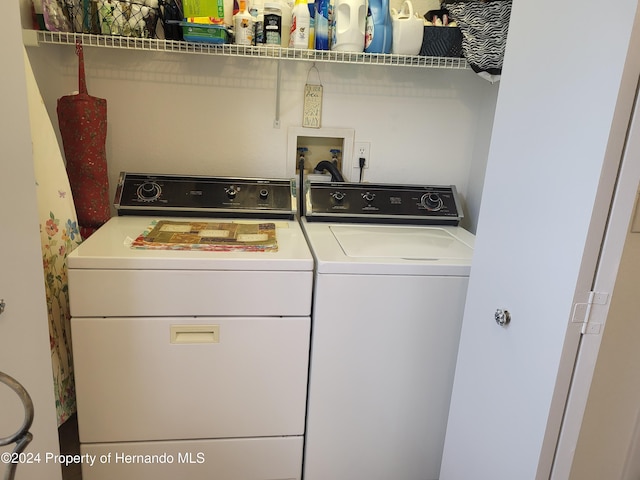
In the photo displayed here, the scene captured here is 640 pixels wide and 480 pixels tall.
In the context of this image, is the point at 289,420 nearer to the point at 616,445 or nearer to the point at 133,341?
the point at 133,341

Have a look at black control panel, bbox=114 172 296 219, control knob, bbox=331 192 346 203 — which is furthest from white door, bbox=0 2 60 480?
control knob, bbox=331 192 346 203

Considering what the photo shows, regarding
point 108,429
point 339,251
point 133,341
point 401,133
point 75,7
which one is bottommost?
point 108,429

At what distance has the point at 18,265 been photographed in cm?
102

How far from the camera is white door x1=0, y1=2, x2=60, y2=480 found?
0.95 m

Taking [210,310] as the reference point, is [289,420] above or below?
below

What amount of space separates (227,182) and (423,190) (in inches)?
33.9

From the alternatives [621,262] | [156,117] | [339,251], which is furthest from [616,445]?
[156,117]

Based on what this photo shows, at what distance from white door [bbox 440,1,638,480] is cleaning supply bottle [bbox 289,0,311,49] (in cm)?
96

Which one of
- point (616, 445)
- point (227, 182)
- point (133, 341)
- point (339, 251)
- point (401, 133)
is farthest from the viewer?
point (401, 133)

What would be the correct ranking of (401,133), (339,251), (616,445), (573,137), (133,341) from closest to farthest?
(573,137) → (616,445) → (133,341) → (339,251) → (401,133)

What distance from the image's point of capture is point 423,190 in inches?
82.8

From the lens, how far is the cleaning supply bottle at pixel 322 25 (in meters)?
1.87

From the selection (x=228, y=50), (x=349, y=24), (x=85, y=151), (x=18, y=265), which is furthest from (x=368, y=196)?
(x=18, y=265)

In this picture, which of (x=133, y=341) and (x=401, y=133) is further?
(x=401, y=133)
